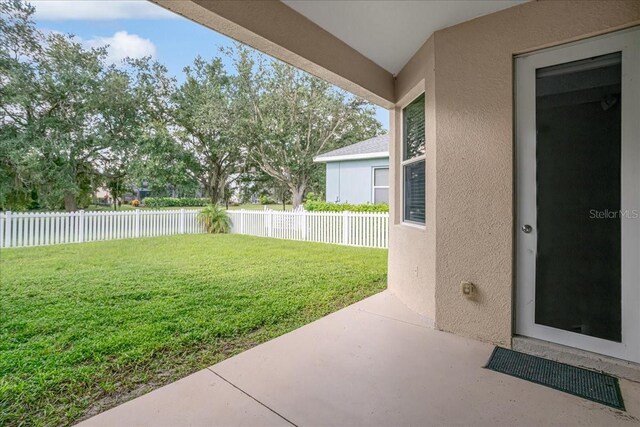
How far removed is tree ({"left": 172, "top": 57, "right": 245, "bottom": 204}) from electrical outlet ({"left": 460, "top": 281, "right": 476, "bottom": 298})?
12.9 metres

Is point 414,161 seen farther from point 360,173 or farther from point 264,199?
point 264,199

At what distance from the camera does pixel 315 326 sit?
297cm

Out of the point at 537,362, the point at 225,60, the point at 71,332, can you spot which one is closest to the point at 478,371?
the point at 537,362

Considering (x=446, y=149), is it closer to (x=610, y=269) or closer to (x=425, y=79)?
(x=425, y=79)

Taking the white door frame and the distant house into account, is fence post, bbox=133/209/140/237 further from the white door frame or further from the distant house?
the white door frame

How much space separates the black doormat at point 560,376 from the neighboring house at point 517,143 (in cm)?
17

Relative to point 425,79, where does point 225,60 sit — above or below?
above

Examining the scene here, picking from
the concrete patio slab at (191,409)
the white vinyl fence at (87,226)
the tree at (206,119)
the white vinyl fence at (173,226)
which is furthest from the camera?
the tree at (206,119)

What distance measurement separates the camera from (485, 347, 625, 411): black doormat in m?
1.88

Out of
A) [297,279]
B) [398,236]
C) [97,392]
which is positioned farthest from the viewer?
[297,279]

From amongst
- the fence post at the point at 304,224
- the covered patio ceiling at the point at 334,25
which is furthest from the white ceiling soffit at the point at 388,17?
the fence post at the point at 304,224

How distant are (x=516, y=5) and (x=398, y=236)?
2.41 m

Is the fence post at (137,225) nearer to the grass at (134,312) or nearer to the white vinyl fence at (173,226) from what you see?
the white vinyl fence at (173,226)

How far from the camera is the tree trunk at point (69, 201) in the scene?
36.6ft
